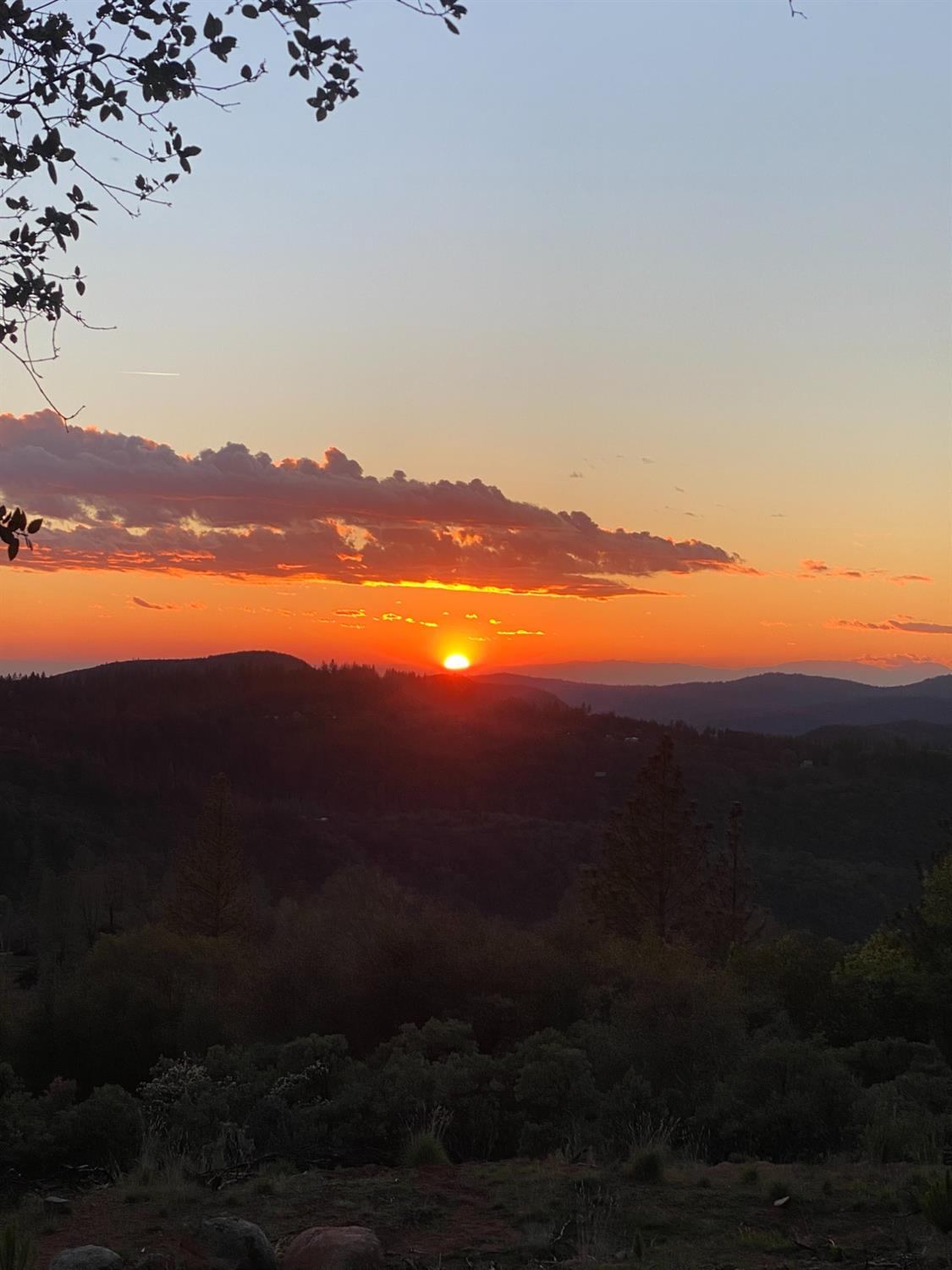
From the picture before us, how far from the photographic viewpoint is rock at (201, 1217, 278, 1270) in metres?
6.15

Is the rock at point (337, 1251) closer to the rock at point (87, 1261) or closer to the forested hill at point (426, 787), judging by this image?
the rock at point (87, 1261)

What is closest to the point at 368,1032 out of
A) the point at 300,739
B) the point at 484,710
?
the point at 300,739

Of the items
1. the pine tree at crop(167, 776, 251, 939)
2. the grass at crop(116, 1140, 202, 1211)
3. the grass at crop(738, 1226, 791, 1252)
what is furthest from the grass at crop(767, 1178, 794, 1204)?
the pine tree at crop(167, 776, 251, 939)

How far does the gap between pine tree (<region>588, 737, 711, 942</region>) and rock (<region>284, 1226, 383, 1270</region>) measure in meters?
27.2

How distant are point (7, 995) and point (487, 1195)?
17.8m

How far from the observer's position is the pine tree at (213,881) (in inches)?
1622

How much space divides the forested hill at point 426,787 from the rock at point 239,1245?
199 ft

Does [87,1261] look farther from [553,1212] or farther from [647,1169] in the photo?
[647,1169]

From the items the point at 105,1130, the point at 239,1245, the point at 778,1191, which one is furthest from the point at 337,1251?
the point at 105,1130

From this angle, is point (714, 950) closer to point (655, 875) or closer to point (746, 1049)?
point (655, 875)

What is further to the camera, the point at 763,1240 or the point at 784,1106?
the point at 784,1106

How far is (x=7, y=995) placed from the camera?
22.9 metres

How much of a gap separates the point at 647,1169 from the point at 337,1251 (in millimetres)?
3231

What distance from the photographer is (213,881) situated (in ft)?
137
